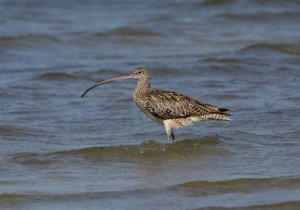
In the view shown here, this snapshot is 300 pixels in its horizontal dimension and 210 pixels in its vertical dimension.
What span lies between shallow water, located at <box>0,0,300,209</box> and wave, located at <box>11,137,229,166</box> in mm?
21

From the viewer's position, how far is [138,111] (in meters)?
13.3

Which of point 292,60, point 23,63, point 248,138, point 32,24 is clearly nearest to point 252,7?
point 32,24

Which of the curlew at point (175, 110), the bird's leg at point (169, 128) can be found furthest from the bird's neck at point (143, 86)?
the bird's leg at point (169, 128)

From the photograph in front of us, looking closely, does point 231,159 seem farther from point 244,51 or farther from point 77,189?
point 244,51

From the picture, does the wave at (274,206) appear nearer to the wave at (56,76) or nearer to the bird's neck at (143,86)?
the bird's neck at (143,86)

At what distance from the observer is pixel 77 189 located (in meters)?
8.77

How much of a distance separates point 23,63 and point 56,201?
360 inches

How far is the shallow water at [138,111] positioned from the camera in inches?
347

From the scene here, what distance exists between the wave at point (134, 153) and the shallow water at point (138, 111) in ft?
0.07

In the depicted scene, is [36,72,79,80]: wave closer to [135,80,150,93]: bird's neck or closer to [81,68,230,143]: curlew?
[135,80,150,93]: bird's neck

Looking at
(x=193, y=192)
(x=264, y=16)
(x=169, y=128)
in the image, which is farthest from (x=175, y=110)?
(x=264, y=16)

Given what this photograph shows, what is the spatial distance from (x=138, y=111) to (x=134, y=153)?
9.52ft

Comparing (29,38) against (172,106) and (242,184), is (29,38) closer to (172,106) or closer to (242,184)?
(172,106)

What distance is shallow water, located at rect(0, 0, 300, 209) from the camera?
8.82 m
